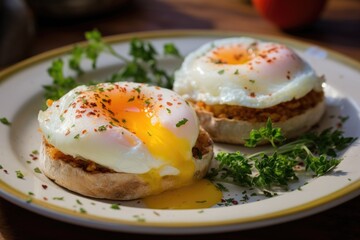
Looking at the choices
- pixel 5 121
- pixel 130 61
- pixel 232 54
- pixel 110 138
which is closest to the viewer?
pixel 110 138

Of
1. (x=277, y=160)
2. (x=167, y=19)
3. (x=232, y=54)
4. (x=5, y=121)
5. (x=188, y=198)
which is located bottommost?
(x=167, y=19)

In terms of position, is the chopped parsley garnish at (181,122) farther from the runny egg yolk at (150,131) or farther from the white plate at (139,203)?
the white plate at (139,203)

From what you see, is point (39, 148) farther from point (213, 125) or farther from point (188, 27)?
point (188, 27)

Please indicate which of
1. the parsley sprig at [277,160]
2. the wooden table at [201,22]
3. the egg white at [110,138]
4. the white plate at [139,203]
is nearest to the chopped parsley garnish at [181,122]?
the egg white at [110,138]

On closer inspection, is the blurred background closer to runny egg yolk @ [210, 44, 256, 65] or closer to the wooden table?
the wooden table

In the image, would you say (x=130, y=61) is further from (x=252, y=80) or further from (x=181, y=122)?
(x=181, y=122)

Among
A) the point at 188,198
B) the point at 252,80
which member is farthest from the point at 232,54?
the point at 188,198
